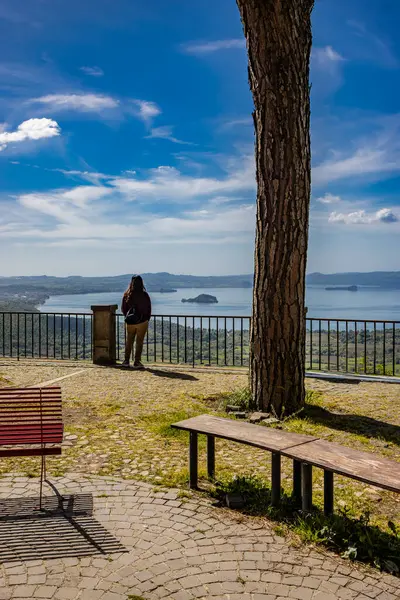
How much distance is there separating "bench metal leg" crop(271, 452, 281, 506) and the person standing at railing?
8.83m

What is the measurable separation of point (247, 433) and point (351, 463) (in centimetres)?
119

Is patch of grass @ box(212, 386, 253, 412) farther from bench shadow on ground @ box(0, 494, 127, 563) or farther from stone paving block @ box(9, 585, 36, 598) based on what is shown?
stone paving block @ box(9, 585, 36, 598)

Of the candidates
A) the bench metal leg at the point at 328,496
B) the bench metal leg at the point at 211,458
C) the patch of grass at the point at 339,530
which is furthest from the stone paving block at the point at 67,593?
the bench metal leg at the point at 211,458

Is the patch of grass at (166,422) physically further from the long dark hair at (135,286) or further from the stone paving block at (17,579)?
the long dark hair at (135,286)

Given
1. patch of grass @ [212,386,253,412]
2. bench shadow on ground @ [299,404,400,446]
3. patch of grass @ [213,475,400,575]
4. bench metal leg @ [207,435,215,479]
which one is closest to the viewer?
patch of grass @ [213,475,400,575]

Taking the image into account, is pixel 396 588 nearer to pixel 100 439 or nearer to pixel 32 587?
pixel 32 587

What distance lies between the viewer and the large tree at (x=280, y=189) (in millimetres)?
8125

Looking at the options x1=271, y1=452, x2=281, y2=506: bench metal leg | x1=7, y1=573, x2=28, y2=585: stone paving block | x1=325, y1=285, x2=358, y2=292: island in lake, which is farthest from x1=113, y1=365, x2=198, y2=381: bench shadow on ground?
x1=325, y1=285, x2=358, y2=292: island in lake

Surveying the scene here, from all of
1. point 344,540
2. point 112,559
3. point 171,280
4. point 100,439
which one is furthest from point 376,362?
point 171,280

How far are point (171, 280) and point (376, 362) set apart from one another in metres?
41.5

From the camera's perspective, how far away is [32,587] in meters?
3.47

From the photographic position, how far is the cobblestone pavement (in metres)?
3.45

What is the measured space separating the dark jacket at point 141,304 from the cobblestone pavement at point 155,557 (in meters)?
8.34

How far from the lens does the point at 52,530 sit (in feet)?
14.2
